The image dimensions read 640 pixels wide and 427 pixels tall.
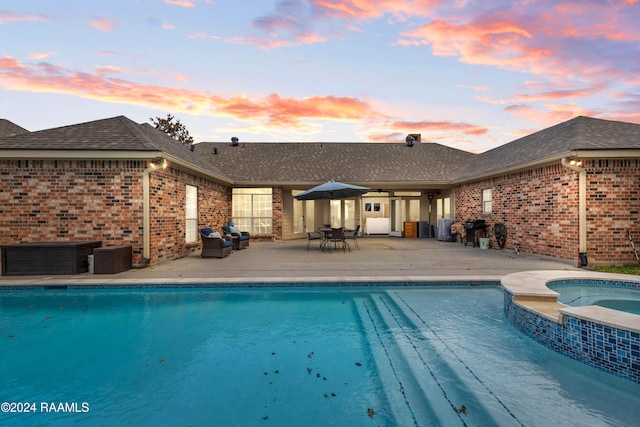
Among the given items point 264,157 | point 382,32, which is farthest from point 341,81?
point 264,157

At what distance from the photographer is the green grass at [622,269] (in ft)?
23.7

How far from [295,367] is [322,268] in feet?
14.8

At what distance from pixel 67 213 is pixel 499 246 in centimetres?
1382

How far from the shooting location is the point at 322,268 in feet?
25.6

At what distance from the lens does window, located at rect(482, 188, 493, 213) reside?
41.0 ft

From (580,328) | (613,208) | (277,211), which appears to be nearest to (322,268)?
(580,328)

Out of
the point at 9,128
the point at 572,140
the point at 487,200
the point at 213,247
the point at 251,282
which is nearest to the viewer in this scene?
the point at 251,282

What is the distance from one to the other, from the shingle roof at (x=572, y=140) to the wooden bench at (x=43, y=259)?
12.3 meters

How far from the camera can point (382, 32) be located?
10523 millimetres

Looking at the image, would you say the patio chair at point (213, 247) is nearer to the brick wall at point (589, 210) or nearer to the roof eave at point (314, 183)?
the roof eave at point (314, 183)

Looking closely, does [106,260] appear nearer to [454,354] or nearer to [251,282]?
[251,282]

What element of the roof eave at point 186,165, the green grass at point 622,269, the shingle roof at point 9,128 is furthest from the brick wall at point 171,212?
the green grass at point 622,269

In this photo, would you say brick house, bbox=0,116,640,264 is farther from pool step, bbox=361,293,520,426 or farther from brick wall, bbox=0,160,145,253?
pool step, bbox=361,293,520,426

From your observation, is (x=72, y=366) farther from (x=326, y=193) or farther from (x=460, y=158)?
(x=460, y=158)
